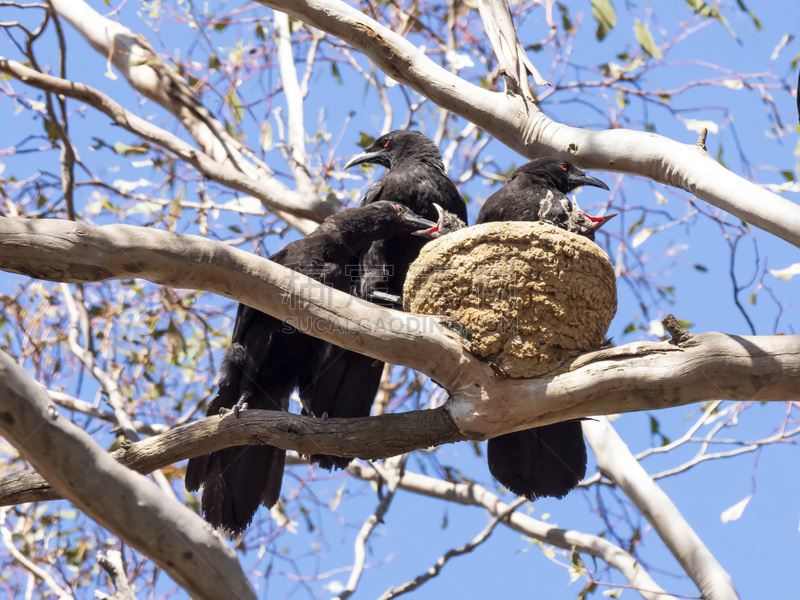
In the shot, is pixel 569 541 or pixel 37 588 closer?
pixel 569 541

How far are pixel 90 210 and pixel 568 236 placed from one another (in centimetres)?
487

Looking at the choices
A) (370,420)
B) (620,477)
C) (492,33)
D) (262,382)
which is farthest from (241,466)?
(492,33)

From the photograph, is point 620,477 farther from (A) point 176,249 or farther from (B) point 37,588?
(B) point 37,588

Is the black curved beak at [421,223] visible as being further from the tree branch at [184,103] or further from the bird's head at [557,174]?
the tree branch at [184,103]

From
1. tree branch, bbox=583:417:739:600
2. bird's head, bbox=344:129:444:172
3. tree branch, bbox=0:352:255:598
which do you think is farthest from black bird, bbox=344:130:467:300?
tree branch, bbox=0:352:255:598

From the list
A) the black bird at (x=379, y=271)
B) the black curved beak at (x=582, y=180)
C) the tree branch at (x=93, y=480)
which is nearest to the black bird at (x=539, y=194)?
the black curved beak at (x=582, y=180)

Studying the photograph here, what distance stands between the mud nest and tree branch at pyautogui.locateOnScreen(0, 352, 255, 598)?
141cm

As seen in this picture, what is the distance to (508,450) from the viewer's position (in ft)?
14.2

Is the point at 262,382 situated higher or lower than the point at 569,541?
higher

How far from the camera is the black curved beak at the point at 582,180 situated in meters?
4.97

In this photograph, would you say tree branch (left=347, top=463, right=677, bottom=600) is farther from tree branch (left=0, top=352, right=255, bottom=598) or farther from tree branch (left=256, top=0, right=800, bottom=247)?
tree branch (left=0, top=352, right=255, bottom=598)

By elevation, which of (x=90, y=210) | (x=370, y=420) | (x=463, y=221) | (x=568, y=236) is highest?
(x=90, y=210)

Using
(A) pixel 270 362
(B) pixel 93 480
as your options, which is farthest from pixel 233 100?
(B) pixel 93 480

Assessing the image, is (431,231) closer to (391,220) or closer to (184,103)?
(391,220)
